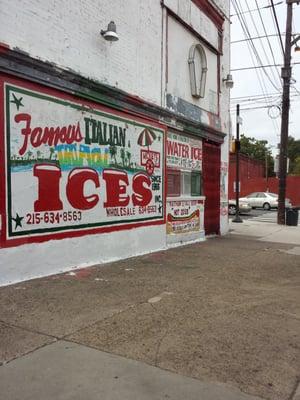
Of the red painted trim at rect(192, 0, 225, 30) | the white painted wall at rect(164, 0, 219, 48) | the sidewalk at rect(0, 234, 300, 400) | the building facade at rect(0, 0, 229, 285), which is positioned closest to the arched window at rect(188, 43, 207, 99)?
the building facade at rect(0, 0, 229, 285)

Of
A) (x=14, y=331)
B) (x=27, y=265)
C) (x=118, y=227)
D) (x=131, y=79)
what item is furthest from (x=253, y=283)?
(x=131, y=79)

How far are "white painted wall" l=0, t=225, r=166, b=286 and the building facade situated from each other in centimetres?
2

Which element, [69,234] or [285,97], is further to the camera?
[285,97]

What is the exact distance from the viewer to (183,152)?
13.2 meters

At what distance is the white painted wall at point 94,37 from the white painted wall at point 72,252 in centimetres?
312

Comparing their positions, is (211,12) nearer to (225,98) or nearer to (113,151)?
(225,98)

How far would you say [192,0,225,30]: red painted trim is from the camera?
46.2 feet

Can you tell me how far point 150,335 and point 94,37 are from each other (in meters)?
6.16

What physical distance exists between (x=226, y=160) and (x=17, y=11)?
34.7ft

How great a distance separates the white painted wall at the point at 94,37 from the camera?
7605 millimetres

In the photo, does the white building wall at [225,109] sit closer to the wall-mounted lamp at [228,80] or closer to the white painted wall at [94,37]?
the wall-mounted lamp at [228,80]

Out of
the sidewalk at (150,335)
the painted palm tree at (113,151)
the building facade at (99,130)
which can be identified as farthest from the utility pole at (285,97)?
the painted palm tree at (113,151)

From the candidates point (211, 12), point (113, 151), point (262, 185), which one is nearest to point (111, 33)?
point (113, 151)

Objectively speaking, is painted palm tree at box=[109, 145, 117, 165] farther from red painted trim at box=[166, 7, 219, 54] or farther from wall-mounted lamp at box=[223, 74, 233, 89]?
wall-mounted lamp at box=[223, 74, 233, 89]
